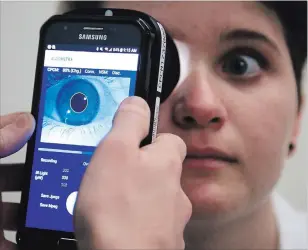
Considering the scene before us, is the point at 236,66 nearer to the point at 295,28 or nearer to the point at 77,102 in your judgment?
the point at 295,28

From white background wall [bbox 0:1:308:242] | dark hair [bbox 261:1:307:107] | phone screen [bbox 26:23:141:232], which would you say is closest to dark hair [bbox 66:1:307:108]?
dark hair [bbox 261:1:307:107]

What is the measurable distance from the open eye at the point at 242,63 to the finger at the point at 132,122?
0.73ft

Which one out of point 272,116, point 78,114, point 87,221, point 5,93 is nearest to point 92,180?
point 87,221

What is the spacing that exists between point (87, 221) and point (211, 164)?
0.24 meters

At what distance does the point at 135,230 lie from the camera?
0.30 m

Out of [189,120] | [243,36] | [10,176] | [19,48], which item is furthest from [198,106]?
[19,48]

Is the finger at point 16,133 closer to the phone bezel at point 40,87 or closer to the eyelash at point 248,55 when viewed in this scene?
the phone bezel at point 40,87

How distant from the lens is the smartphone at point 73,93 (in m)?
0.42

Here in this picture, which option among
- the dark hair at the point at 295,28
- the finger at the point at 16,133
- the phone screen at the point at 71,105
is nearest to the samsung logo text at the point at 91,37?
the phone screen at the point at 71,105

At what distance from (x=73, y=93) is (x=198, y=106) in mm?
147

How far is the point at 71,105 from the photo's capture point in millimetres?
439

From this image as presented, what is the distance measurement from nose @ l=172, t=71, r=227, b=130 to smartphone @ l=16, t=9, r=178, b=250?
75mm

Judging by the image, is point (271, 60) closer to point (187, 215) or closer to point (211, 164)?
point (211, 164)

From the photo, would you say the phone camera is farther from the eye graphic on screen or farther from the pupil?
the pupil
